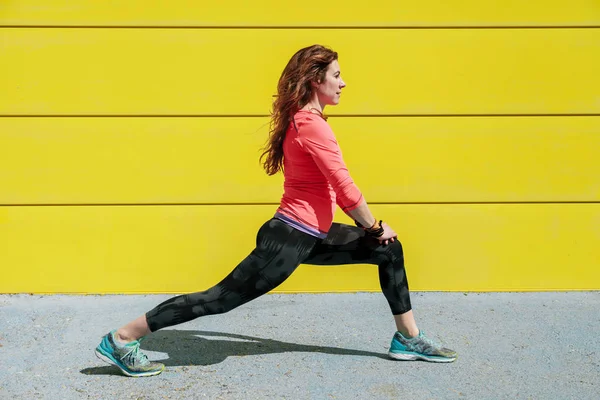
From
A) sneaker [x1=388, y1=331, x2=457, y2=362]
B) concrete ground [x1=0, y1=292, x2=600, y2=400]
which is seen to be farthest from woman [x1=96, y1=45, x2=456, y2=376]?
sneaker [x1=388, y1=331, x2=457, y2=362]

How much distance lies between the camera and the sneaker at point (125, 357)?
12.9 feet

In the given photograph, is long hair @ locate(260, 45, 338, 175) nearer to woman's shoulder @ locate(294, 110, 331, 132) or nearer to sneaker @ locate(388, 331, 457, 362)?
woman's shoulder @ locate(294, 110, 331, 132)

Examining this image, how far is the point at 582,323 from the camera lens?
486cm

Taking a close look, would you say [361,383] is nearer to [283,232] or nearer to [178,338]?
[283,232]

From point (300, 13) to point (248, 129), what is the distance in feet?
2.60

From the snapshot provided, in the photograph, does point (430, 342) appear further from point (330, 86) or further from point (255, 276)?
point (330, 86)

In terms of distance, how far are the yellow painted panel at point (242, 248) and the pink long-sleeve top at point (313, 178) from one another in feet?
4.43

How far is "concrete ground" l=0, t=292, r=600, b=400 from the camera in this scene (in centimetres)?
384

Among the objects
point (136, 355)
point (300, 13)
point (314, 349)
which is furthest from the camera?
point (300, 13)

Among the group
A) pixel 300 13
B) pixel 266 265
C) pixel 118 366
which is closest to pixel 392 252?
pixel 266 265

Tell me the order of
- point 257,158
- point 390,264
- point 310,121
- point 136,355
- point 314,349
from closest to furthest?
point 310,121
point 136,355
point 390,264
point 314,349
point 257,158

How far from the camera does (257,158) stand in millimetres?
5234

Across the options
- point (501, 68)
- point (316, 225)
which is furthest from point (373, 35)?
point (316, 225)

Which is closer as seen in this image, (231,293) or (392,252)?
(231,293)
